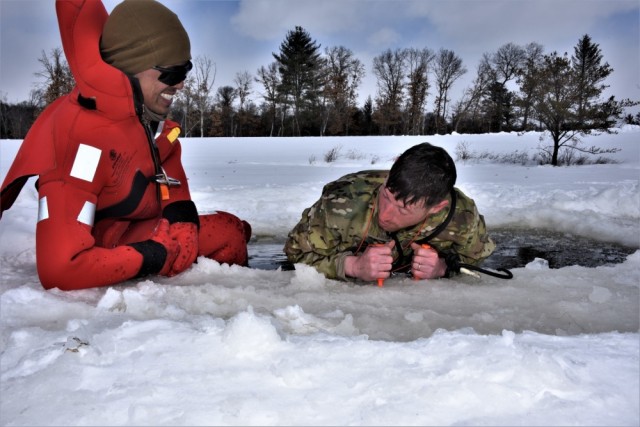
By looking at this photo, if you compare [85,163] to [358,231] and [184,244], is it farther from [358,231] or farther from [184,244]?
[358,231]

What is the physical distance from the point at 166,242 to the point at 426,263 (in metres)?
1.37

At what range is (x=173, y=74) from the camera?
101 inches

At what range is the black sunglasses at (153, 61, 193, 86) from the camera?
2.54 meters

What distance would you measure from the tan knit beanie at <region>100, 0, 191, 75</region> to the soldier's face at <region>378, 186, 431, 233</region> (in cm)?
132

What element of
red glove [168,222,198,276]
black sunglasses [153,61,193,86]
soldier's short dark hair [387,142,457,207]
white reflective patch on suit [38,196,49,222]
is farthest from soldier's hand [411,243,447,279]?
white reflective patch on suit [38,196,49,222]

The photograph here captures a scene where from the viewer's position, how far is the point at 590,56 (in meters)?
22.2

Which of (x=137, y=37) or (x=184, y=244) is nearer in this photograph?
(x=137, y=37)

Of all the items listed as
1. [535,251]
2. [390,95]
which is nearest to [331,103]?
[390,95]

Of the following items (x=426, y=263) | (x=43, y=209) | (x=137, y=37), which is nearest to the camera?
(x=43, y=209)

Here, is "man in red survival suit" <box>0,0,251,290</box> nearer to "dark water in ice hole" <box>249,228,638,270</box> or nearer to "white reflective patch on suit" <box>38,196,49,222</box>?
"white reflective patch on suit" <box>38,196,49,222</box>

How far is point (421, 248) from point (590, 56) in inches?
940

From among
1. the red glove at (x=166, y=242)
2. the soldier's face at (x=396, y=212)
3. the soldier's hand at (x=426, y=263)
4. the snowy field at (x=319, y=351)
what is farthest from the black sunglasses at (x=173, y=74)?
the soldier's hand at (x=426, y=263)

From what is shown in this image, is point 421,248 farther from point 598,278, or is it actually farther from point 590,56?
point 590,56

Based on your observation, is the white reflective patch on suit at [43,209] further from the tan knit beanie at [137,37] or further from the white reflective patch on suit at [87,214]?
the tan knit beanie at [137,37]
